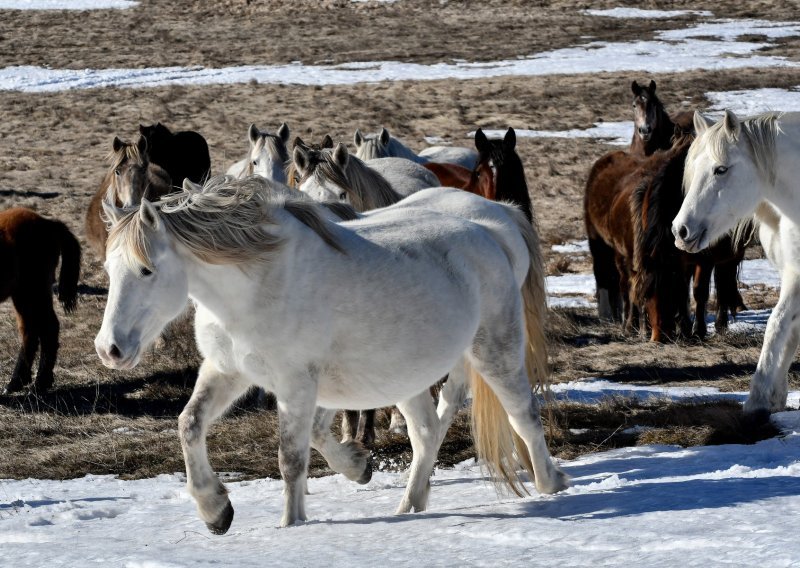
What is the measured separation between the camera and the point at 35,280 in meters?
9.75

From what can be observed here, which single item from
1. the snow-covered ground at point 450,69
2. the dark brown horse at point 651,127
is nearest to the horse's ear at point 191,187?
the dark brown horse at point 651,127

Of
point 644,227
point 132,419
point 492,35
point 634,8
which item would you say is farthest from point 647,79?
point 132,419

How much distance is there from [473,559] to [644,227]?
7.03 metres

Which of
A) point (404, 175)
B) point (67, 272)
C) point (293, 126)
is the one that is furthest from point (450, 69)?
point (404, 175)

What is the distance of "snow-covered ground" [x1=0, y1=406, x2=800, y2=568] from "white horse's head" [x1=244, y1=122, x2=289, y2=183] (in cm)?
342

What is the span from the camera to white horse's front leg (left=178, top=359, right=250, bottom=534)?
455cm

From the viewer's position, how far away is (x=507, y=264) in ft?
17.8

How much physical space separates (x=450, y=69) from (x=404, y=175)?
24371 mm

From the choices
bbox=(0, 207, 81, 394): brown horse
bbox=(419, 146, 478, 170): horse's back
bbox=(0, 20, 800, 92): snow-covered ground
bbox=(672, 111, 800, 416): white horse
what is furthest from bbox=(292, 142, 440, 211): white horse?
bbox=(0, 20, 800, 92): snow-covered ground

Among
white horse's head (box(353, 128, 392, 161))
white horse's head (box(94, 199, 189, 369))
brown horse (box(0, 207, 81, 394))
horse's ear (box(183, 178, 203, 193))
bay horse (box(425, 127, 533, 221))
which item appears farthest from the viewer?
white horse's head (box(353, 128, 392, 161))

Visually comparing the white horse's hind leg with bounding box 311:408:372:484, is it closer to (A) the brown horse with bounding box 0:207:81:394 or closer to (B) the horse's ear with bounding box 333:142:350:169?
(B) the horse's ear with bounding box 333:142:350:169

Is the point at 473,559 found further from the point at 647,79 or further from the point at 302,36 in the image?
the point at 302,36

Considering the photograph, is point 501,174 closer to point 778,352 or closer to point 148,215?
point 778,352

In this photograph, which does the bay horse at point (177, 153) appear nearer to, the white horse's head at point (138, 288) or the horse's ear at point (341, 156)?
the horse's ear at point (341, 156)
